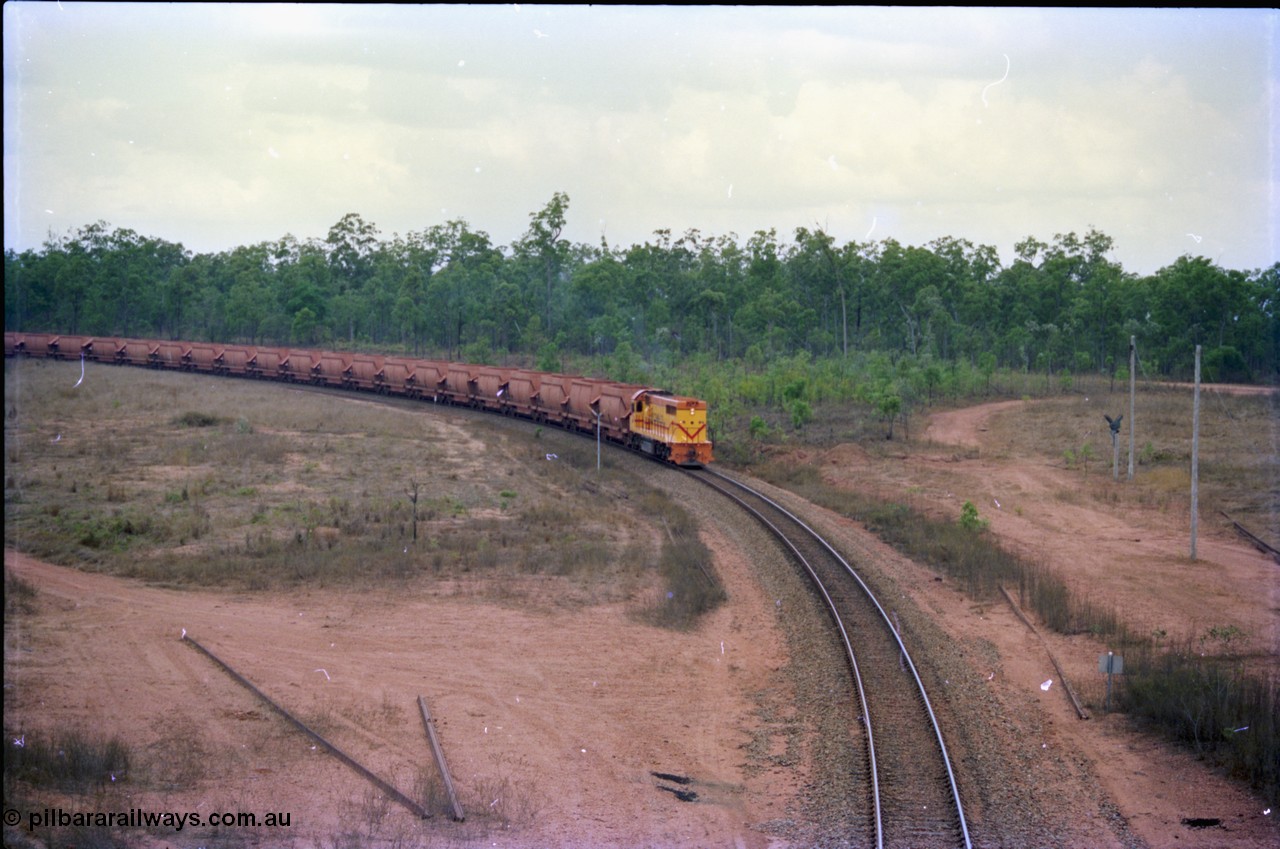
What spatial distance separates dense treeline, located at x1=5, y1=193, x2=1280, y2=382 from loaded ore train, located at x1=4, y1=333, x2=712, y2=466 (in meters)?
9.04

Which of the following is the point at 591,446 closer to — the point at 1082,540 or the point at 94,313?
the point at 1082,540

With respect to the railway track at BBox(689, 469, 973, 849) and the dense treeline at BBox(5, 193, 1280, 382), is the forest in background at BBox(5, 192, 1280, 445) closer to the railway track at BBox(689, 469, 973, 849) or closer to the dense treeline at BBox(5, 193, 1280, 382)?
the dense treeline at BBox(5, 193, 1280, 382)

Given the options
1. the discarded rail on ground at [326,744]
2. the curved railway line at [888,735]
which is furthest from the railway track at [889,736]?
the discarded rail on ground at [326,744]

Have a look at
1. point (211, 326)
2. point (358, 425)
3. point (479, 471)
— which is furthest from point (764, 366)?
point (211, 326)

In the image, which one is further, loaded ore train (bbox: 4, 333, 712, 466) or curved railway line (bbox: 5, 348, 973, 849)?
loaded ore train (bbox: 4, 333, 712, 466)

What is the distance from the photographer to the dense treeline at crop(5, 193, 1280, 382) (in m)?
73.2

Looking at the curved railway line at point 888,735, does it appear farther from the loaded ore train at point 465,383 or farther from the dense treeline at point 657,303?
the dense treeline at point 657,303

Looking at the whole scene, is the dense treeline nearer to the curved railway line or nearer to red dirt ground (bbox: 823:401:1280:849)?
red dirt ground (bbox: 823:401:1280:849)

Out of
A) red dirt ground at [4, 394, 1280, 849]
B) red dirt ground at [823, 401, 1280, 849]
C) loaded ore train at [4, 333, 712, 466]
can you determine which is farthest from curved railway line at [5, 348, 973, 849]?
loaded ore train at [4, 333, 712, 466]

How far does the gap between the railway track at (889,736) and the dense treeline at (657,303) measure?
44630 millimetres

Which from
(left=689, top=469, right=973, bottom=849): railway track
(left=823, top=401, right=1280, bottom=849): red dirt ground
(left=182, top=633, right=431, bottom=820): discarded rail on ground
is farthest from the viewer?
(left=823, top=401, right=1280, bottom=849): red dirt ground

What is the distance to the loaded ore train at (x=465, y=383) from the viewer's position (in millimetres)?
35781

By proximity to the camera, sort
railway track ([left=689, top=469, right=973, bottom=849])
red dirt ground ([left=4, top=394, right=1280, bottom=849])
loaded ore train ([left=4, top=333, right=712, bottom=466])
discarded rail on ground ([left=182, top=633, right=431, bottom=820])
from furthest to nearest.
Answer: loaded ore train ([left=4, top=333, right=712, bottom=466]), red dirt ground ([left=4, top=394, right=1280, bottom=849]), discarded rail on ground ([left=182, top=633, right=431, bottom=820]), railway track ([left=689, top=469, right=973, bottom=849])

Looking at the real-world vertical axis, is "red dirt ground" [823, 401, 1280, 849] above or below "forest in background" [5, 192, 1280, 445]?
below
